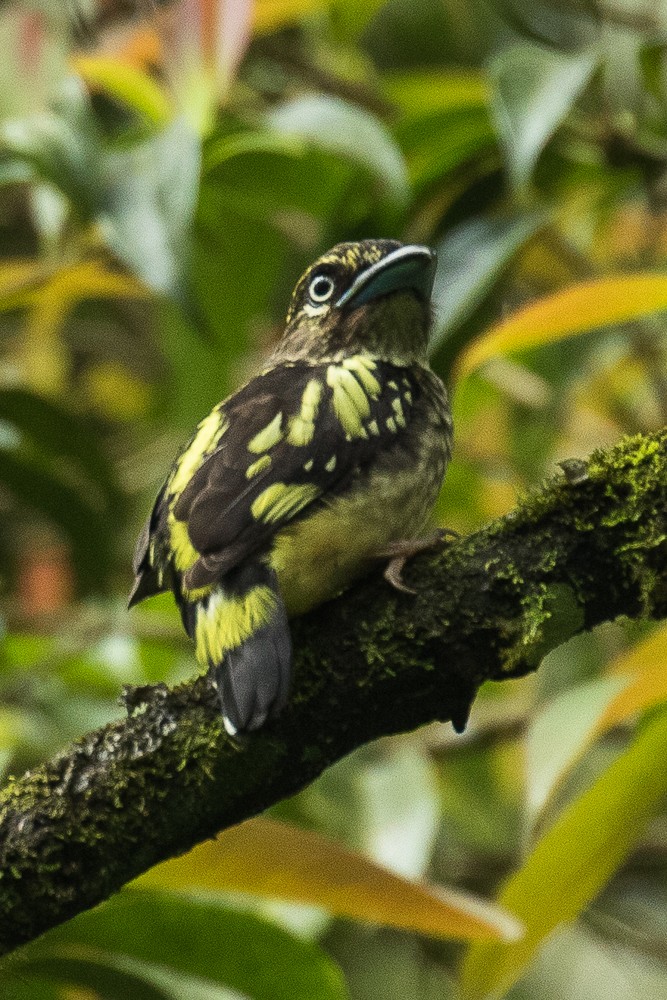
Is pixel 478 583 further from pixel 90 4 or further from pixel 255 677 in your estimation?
pixel 90 4

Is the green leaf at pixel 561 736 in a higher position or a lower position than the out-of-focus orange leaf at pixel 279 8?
lower

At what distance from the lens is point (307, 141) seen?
3.06 metres

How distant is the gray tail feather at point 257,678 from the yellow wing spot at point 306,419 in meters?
0.28

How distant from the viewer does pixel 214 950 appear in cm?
232

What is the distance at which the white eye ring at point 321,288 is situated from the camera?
2490mm

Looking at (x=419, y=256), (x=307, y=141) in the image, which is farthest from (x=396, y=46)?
(x=419, y=256)

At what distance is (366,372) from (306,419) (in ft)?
0.85

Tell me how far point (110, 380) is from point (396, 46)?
1.56m

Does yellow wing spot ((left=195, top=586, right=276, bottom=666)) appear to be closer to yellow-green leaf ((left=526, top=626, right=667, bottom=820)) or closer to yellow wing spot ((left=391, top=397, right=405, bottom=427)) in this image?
yellow wing spot ((left=391, top=397, right=405, bottom=427))

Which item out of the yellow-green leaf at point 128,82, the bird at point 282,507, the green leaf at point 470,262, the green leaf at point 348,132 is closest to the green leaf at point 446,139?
the green leaf at point 470,262

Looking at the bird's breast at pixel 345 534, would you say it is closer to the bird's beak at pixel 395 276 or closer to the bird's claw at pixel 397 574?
the bird's claw at pixel 397 574

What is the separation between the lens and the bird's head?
237cm

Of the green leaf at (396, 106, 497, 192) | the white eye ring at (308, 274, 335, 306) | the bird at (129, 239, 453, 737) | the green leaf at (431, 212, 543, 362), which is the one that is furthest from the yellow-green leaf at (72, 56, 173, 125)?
the bird at (129, 239, 453, 737)

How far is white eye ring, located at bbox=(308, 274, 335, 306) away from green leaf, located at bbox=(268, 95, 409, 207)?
0.33 metres
